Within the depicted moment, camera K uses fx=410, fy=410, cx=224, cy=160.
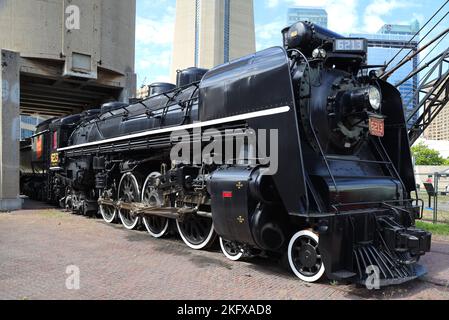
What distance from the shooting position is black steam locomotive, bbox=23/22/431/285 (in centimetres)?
504

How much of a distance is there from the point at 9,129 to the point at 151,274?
1080 centimetres

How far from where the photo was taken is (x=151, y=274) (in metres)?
5.65

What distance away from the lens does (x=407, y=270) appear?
16.8ft

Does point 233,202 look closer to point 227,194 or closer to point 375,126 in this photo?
point 227,194

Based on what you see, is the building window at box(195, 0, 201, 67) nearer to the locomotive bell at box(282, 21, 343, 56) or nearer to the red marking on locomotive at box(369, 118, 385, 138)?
the locomotive bell at box(282, 21, 343, 56)

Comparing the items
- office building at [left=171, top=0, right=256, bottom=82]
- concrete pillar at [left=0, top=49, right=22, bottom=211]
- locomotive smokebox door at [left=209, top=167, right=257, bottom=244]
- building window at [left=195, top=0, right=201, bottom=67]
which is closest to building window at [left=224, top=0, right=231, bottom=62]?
office building at [left=171, top=0, right=256, bottom=82]

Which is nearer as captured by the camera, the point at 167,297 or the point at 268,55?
the point at 167,297

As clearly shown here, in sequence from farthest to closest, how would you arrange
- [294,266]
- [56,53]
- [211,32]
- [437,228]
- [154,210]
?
[211,32] < [56,53] < [437,228] < [154,210] < [294,266]

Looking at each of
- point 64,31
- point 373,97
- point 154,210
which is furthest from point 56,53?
point 373,97

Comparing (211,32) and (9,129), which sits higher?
(211,32)
